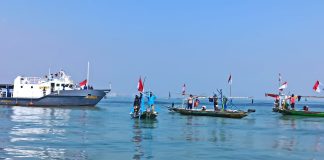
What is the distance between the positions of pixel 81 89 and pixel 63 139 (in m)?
48.1

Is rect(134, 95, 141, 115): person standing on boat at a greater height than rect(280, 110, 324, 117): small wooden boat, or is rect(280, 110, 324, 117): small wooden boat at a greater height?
rect(134, 95, 141, 115): person standing on boat

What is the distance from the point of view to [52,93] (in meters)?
75.3

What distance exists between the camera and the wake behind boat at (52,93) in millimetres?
74375

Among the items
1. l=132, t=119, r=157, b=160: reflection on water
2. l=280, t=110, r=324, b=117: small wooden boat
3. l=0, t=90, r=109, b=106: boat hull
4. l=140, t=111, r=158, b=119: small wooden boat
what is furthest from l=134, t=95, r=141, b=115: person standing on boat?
l=0, t=90, r=109, b=106: boat hull

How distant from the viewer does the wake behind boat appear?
74.4 metres

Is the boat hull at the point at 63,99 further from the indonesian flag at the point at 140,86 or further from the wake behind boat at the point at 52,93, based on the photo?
the indonesian flag at the point at 140,86

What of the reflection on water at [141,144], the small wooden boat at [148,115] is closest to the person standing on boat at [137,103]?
the small wooden boat at [148,115]

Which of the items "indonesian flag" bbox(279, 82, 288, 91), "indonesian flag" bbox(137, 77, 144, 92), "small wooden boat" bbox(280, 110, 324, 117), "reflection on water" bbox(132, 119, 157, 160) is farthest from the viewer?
"indonesian flag" bbox(279, 82, 288, 91)

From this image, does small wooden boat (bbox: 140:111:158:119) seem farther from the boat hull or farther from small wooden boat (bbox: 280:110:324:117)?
the boat hull

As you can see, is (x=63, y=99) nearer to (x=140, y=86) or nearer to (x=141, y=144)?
(x=140, y=86)

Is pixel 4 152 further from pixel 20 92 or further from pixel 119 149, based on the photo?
pixel 20 92

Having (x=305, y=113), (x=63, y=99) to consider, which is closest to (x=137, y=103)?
(x=305, y=113)

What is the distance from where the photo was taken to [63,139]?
27594 millimetres

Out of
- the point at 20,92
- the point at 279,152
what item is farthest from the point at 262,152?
the point at 20,92
